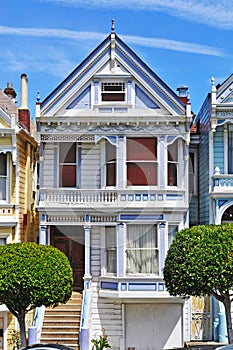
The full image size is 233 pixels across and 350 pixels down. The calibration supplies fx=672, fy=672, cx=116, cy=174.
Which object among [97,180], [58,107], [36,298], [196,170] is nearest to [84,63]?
[58,107]

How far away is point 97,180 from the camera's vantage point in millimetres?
28672

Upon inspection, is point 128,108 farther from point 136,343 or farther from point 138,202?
point 136,343

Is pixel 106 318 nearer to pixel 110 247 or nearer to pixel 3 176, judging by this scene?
pixel 110 247

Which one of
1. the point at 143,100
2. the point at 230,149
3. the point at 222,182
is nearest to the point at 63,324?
the point at 222,182

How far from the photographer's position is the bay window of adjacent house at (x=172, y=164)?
28.3 meters

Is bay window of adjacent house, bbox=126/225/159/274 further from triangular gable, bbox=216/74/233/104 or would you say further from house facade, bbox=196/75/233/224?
triangular gable, bbox=216/74/233/104

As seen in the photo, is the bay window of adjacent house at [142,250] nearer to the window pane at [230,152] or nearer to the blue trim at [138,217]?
the blue trim at [138,217]

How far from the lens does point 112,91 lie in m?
28.5

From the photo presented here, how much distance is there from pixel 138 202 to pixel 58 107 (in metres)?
5.22

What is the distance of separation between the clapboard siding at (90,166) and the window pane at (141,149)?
145 cm

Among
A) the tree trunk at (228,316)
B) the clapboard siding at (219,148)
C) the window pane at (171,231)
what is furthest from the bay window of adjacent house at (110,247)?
the tree trunk at (228,316)

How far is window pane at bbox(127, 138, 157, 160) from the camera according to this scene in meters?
28.2

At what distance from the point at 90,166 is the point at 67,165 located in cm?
103

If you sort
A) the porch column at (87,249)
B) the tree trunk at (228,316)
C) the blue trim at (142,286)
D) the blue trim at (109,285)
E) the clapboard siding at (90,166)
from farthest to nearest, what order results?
the clapboard siding at (90,166) < the porch column at (87,249) < the blue trim at (109,285) < the blue trim at (142,286) < the tree trunk at (228,316)
